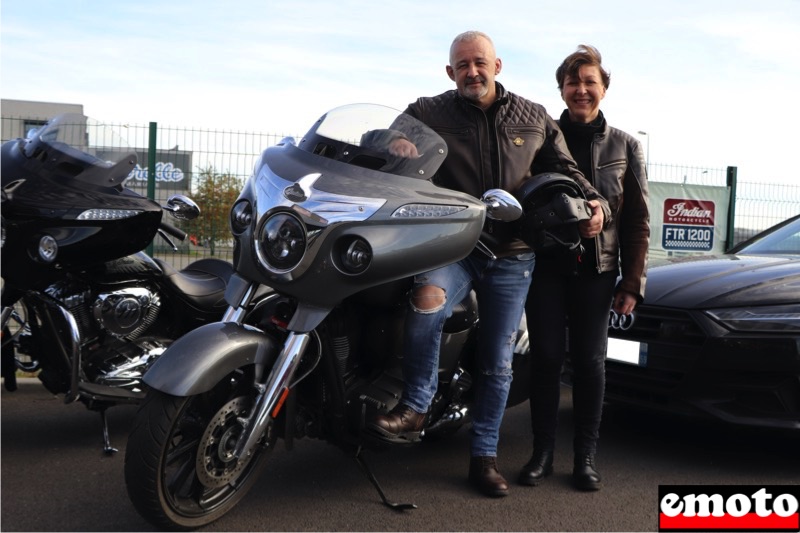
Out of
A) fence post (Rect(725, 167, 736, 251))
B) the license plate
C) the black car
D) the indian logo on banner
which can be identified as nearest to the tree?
the license plate

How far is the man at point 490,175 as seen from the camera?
136 inches

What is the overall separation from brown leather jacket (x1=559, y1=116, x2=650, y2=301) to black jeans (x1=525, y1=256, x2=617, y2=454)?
0.12 m

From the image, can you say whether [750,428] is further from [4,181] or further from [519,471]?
[4,181]

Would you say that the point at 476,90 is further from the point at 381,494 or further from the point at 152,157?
the point at 152,157

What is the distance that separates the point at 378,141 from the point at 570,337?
4.46 ft

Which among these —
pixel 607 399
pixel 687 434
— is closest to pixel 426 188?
pixel 607 399

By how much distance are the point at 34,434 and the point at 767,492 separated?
3.56 meters

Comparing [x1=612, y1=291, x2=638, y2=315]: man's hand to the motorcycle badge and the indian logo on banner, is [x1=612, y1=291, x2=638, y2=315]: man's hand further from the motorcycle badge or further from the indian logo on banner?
the indian logo on banner

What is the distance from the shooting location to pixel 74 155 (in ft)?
13.0

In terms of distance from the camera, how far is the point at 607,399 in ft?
14.1

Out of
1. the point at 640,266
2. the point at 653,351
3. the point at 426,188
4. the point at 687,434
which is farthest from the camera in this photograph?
the point at 687,434

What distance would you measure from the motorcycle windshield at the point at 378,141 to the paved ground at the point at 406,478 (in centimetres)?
136

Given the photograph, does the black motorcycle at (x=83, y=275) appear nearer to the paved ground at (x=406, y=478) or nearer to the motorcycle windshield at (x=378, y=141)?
the paved ground at (x=406, y=478)

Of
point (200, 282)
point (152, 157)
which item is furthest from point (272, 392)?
point (152, 157)
